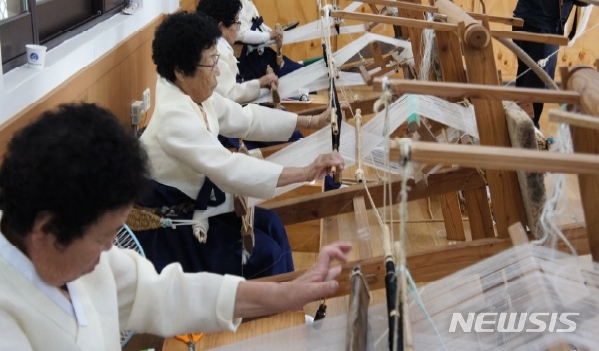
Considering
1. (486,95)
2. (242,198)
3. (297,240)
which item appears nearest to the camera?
(486,95)

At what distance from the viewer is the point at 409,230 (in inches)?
133

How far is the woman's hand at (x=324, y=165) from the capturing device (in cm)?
197

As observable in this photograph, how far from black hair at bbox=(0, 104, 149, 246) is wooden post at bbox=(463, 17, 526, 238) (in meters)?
0.91

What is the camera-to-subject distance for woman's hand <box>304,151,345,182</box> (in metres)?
1.97

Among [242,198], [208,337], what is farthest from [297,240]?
[208,337]

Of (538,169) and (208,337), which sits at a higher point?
(538,169)

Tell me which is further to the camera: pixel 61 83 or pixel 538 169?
pixel 61 83

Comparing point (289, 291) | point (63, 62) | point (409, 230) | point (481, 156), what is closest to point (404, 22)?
point (289, 291)

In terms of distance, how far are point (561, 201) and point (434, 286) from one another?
1.15 ft

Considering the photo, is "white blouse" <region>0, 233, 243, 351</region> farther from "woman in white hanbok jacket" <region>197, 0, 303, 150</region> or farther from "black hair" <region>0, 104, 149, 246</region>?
"woman in white hanbok jacket" <region>197, 0, 303, 150</region>

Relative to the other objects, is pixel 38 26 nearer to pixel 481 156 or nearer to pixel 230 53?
pixel 230 53

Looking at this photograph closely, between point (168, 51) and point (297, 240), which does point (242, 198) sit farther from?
point (297, 240)

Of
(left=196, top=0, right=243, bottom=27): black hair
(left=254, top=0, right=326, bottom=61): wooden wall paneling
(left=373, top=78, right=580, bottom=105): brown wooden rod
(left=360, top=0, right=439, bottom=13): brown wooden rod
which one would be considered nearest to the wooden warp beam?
(left=373, top=78, right=580, bottom=105): brown wooden rod

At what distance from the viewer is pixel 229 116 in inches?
98.3
